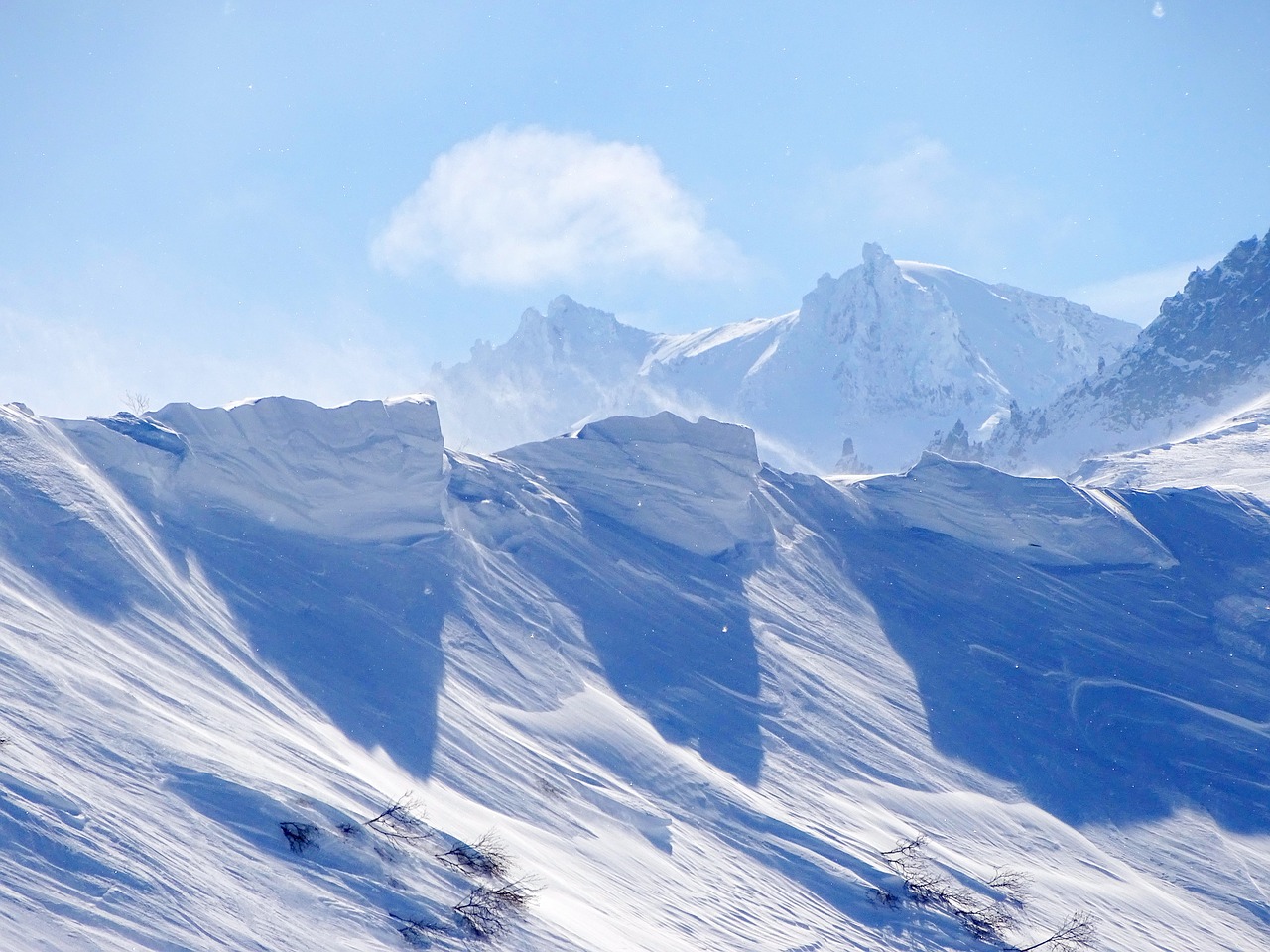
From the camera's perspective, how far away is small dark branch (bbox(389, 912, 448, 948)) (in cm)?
2255

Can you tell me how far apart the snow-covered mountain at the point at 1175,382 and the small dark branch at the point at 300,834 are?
103182 millimetres

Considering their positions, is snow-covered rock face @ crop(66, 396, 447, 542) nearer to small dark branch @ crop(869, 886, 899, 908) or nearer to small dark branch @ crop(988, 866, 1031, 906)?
small dark branch @ crop(869, 886, 899, 908)

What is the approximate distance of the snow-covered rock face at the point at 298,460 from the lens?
4297cm

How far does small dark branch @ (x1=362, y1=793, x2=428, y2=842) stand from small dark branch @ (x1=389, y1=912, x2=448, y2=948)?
288cm

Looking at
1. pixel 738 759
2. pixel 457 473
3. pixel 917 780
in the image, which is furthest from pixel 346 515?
pixel 917 780

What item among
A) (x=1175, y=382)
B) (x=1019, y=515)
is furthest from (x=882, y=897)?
(x=1175, y=382)

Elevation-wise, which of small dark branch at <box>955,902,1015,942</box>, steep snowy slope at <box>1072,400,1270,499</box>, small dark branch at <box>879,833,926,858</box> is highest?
steep snowy slope at <box>1072,400,1270,499</box>

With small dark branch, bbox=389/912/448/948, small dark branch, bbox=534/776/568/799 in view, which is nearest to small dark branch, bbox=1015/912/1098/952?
small dark branch, bbox=534/776/568/799

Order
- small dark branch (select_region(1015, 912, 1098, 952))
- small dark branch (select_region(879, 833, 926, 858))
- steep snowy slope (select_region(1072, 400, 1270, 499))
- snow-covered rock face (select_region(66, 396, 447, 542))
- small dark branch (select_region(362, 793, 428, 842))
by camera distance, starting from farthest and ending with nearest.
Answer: steep snowy slope (select_region(1072, 400, 1270, 499))
snow-covered rock face (select_region(66, 396, 447, 542))
small dark branch (select_region(879, 833, 926, 858))
small dark branch (select_region(1015, 912, 1098, 952))
small dark branch (select_region(362, 793, 428, 842))

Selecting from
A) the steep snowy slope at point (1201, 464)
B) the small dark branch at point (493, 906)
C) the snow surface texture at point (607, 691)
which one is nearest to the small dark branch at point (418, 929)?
the snow surface texture at point (607, 691)

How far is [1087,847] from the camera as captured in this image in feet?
131

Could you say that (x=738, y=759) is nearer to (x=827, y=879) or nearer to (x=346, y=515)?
(x=827, y=879)

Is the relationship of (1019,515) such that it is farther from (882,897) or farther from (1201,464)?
(1201,464)

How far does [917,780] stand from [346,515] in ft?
70.5
